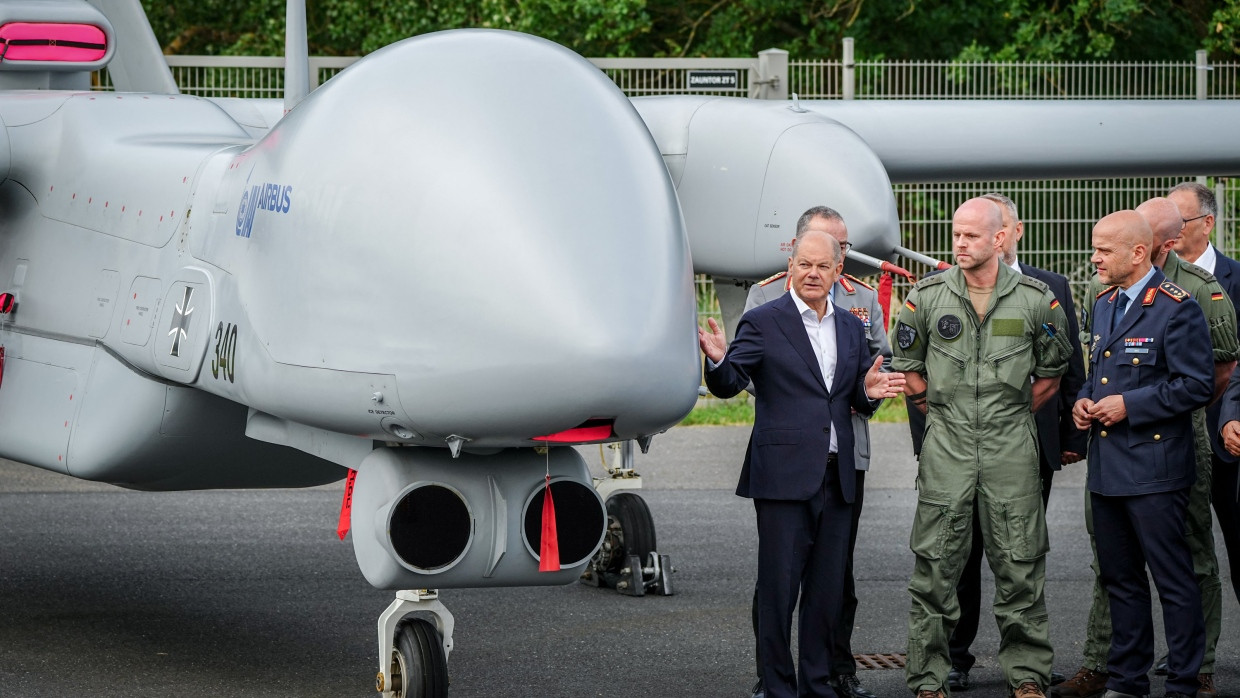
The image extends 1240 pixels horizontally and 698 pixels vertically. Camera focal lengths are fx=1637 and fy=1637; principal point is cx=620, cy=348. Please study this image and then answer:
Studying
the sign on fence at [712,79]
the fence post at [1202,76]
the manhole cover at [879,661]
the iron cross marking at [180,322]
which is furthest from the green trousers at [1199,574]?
the fence post at [1202,76]

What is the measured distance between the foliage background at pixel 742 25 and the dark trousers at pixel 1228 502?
45.4ft

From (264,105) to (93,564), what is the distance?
103 inches

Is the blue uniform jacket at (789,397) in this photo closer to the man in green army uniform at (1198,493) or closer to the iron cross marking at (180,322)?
the man in green army uniform at (1198,493)

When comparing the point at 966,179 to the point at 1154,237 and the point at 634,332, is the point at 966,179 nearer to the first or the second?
the point at 1154,237

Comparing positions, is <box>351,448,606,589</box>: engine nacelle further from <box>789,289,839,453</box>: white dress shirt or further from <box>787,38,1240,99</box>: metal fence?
<box>787,38,1240,99</box>: metal fence

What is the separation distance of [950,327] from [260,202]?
2405mm

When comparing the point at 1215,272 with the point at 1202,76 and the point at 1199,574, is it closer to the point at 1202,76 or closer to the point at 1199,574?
the point at 1199,574

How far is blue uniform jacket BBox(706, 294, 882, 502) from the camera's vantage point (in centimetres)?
552

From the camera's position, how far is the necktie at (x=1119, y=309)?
5.86 m

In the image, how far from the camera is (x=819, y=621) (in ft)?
18.5

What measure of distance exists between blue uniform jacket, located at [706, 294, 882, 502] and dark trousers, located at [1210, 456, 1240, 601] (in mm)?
1648

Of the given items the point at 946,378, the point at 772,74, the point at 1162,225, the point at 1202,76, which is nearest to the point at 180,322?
the point at 946,378

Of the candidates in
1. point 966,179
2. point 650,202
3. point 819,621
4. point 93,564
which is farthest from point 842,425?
point 93,564

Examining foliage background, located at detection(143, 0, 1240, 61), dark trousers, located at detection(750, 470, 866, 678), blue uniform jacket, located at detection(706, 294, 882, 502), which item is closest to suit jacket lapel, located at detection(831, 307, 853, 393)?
blue uniform jacket, located at detection(706, 294, 882, 502)
